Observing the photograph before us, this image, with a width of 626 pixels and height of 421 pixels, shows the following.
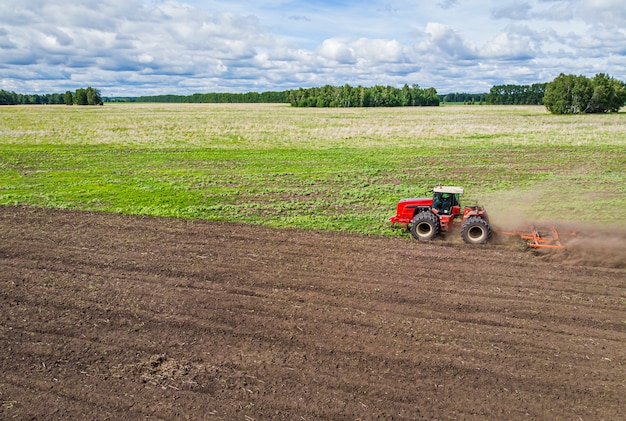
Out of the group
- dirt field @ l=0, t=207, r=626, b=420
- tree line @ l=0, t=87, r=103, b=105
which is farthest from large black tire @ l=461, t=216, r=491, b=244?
tree line @ l=0, t=87, r=103, b=105

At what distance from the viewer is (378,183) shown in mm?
20328

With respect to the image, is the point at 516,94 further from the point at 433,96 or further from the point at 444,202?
the point at 444,202

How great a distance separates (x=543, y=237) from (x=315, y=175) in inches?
471

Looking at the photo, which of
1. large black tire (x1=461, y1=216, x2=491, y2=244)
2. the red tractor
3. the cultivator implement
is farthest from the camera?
the red tractor

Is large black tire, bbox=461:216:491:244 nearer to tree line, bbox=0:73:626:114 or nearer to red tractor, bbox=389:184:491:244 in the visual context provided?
red tractor, bbox=389:184:491:244

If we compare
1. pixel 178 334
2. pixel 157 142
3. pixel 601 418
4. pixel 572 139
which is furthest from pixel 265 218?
pixel 572 139

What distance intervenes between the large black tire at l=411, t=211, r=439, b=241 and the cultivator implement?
1.69 meters

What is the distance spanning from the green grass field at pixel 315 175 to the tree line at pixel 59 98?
109214mm

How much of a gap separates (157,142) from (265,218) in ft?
77.9

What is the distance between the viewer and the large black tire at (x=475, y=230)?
1174 centimetres

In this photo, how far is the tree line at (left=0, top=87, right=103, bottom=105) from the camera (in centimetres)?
13825

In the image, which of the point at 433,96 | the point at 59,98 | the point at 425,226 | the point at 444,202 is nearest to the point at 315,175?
the point at 444,202

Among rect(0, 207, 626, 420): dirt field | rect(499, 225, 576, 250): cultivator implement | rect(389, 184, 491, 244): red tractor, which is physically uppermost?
rect(389, 184, 491, 244): red tractor

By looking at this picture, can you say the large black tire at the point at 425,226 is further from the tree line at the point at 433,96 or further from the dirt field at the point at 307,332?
the tree line at the point at 433,96
